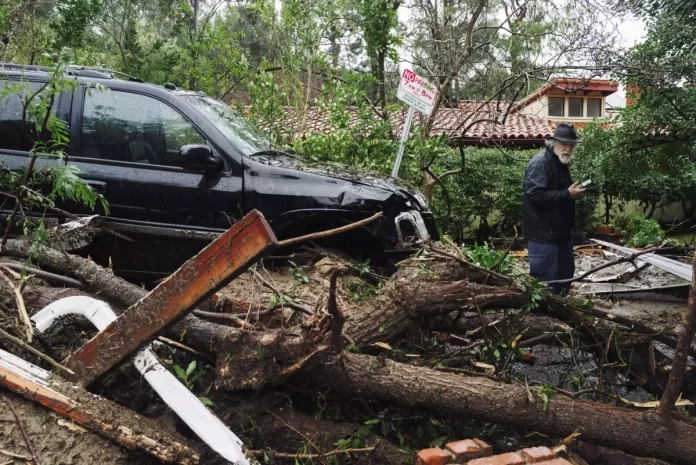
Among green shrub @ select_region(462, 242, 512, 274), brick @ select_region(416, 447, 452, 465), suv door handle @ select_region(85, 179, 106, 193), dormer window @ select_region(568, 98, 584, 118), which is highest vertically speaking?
dormer window @ select_region(568, 98, 584, 118)

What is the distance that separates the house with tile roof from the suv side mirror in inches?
127

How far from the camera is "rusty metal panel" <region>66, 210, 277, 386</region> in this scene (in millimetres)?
2281

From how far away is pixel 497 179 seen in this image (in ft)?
39.0

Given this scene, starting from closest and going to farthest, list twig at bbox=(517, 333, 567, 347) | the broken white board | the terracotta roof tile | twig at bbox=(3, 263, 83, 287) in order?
twig at bbox=(517, 333, 567, 347) → twig at bbox=(3, 263, 83, 287) → the broken white board → the terracotta roof tile

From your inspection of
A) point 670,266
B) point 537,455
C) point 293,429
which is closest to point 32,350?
point 293,429

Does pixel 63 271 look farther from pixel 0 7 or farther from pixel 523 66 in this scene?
Result: pixel 523 66

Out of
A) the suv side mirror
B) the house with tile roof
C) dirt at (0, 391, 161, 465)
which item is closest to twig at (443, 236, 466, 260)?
dirt at (0, 391, 161, 465)

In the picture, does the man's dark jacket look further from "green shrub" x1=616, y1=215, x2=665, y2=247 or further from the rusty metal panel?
"green shrub" x1=616, y1=215, x2=665, y2=247

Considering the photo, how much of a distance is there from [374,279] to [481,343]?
3.01 feet

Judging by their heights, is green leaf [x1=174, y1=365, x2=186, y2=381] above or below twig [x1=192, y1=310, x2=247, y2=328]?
below

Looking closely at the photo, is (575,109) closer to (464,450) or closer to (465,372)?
(465,372)

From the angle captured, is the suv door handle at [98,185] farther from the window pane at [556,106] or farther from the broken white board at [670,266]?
the window pane at [556,106]

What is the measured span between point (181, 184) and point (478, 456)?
10.7ft

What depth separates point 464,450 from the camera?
8.59ft
